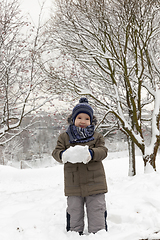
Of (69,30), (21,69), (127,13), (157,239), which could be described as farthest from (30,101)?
(157,239)

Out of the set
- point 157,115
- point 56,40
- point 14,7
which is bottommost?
point 157,115

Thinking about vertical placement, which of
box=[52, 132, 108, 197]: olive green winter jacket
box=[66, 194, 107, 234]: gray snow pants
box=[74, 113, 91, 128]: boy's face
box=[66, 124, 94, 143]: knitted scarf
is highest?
box=[74, 113, 91, 128]: boy's face

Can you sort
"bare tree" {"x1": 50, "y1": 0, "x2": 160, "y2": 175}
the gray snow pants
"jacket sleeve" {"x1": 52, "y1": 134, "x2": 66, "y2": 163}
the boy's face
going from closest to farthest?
the gray snow pants
"jacket sleeve" {"x1": 52, "y1": 134, "x2": 66, "y2": 163}
the boy's face
"bare tree" {"x1": 50, "y1": 0, "x2": 160, "y2": 175}

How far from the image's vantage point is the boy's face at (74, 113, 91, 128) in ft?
8.64

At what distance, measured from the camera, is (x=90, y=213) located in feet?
7.89

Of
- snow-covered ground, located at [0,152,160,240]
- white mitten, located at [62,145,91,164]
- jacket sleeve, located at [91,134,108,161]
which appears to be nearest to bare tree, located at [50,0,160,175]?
snow-covered ground, located at [0,152,160,240]

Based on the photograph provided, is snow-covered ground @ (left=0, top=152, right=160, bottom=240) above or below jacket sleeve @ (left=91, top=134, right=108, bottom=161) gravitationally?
below

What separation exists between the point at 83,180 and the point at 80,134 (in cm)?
56

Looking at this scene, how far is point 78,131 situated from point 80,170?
0.48 m

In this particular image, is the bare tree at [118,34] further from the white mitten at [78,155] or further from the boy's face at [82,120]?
the white mitten at [78,155]

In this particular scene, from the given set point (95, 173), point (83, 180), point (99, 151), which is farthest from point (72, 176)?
point (99, 151)

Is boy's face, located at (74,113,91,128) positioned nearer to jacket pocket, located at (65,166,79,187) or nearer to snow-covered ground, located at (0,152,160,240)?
jacket pocket, located at (65,166,79,187)

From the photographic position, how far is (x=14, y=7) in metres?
5.79

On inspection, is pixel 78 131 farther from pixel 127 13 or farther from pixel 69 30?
pixel 69 30
